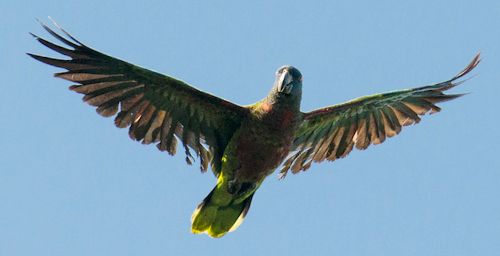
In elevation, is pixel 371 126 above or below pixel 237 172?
above

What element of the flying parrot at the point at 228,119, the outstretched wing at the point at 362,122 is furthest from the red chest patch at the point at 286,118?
the outstretched wing at the point at 362,122

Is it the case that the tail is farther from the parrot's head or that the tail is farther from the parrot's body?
the parrot's head

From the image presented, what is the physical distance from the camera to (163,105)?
16.2 m

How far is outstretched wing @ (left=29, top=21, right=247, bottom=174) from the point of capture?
15555 millimetres

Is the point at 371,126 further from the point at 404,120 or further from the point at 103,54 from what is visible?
the point at 103,54

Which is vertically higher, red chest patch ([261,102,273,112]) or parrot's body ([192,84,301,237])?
red chest patch ([261,102,273,112])

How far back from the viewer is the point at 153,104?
53.1 ft

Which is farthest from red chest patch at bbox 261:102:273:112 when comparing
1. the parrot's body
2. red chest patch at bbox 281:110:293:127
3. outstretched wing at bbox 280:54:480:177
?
outstretched wing at bbox 280:54:480:177

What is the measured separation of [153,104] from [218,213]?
1894 mm

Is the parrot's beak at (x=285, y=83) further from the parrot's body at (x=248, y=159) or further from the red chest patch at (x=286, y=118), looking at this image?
the red chest patch at (x=286, y=118)

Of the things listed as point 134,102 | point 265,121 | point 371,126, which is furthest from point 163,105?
point 371,126

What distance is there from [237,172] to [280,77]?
58.1 inches

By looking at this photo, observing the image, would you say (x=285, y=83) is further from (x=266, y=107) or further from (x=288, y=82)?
(x=266, y=107)

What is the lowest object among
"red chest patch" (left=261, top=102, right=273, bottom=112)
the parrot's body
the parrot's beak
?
the parrot's body
